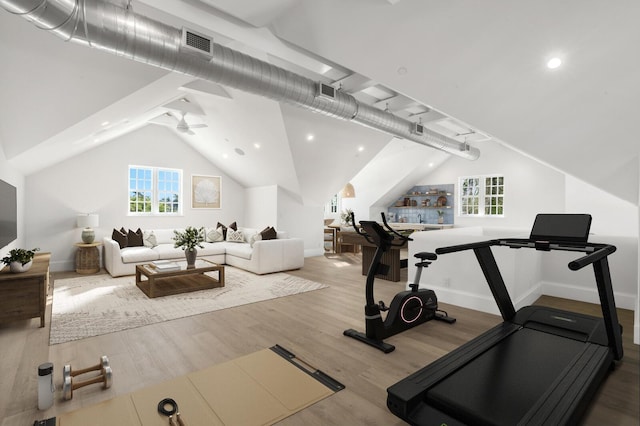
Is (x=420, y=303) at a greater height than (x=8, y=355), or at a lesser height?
greater

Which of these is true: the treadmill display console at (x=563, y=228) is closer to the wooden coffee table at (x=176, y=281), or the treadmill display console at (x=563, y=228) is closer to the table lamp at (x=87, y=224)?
the wooden coffee table at (x=176, y=281)

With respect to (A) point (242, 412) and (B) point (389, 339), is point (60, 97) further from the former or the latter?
(B) point (389, 339)

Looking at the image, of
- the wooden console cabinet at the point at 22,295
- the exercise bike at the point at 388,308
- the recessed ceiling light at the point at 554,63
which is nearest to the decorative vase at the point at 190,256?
the wooden console cabinet at the point at 22,295

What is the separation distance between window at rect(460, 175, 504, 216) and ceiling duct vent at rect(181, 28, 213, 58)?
29.4 ft

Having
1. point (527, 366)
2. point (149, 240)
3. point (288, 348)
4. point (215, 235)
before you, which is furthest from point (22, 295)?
point (527, 366)

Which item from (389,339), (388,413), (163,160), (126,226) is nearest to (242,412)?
(388,413)

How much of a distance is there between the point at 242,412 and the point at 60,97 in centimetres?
349

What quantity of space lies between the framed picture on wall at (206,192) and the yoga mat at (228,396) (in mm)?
6741

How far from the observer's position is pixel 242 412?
2096 millimetres

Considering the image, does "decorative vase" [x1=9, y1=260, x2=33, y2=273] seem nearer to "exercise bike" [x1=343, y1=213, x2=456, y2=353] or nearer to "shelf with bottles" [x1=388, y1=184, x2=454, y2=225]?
"exercise bike" [x1=343, y1=213, x2=456, y2=353]

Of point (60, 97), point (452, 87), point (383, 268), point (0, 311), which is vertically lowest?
point (0, 311)

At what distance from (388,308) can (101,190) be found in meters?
6.98

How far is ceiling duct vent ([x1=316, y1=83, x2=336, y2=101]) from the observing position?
13.8 ft

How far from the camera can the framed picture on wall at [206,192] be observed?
8.77 meters
